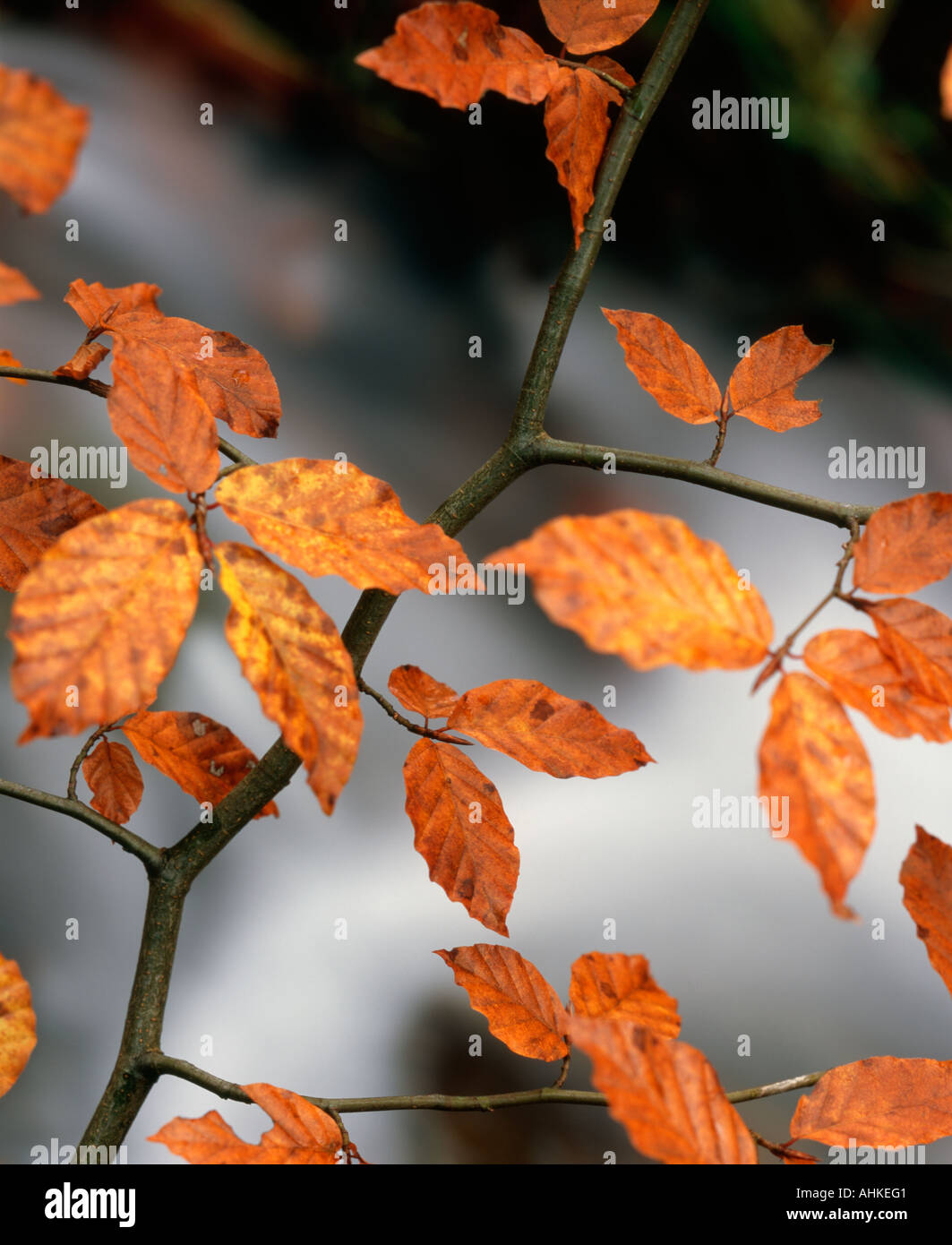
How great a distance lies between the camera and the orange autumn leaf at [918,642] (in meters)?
0.16

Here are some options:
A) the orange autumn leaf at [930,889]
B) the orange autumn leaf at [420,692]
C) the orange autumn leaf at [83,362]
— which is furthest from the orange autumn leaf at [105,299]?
the orange autumn leaf at [930,889]

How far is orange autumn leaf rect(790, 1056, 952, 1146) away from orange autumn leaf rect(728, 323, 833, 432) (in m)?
0.15

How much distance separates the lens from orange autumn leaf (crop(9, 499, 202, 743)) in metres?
0.13

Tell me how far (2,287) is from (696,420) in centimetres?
16

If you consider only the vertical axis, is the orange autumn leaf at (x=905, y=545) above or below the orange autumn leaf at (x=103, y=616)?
above

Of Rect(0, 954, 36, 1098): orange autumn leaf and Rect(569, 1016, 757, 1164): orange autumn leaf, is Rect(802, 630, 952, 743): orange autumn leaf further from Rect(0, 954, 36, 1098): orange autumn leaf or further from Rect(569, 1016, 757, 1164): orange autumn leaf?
Rect(0, 954, 36, 1098): orange autumn leaf

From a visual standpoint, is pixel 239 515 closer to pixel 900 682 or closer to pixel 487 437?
pixel 900 682

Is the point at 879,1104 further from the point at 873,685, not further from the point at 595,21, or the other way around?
the point at 595,21

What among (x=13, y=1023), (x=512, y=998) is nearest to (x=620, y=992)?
(x=512, y=998)

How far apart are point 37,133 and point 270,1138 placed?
0.63 ft

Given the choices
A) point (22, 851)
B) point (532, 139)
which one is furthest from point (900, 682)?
point (532, 139)

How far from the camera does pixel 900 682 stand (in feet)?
0.52

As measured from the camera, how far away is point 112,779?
29cm

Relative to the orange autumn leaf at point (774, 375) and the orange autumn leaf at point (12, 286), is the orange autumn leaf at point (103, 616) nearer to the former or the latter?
the orange autumn leaf at point (12, 286)
